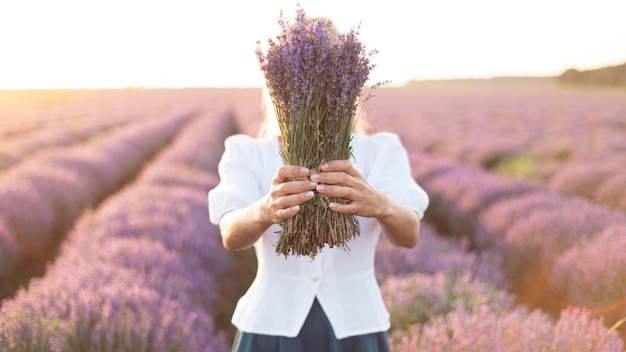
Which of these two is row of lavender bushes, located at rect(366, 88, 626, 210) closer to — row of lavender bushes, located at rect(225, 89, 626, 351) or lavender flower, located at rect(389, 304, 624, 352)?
row of lavender bushes, located at rect(225, 89, 626, 351)

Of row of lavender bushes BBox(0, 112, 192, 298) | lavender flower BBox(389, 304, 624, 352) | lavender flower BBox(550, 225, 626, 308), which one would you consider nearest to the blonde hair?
lavender flower BBox(389, 304, 624, 352)

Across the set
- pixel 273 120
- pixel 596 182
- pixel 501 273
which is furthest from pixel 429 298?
pixel 596 182

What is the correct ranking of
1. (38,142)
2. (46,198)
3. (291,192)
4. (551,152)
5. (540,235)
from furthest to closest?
(38,142), (551,152), (46,198), (540,235), (291,192)

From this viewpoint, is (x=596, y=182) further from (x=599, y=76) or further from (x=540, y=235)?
(x=599, y=76)

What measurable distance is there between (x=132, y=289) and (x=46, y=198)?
13.5 ft

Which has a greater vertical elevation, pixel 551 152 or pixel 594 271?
pixel 594 271

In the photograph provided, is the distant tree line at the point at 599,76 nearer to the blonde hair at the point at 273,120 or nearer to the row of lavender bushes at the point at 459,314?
the row of lavender bushes at the point at 459,314

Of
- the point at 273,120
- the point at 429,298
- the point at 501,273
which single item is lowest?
the point at 501,273

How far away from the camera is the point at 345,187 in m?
1.10

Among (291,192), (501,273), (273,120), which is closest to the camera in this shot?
(291,192)

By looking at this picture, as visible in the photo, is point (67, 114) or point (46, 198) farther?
point (67, 114)

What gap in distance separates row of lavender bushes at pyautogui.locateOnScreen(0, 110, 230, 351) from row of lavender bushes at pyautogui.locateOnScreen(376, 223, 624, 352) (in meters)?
1.03

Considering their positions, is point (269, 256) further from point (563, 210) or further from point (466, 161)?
point (466, 161)

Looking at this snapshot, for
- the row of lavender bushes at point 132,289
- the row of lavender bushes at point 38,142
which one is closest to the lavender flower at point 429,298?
the row of lavender bushes at point 132,289
